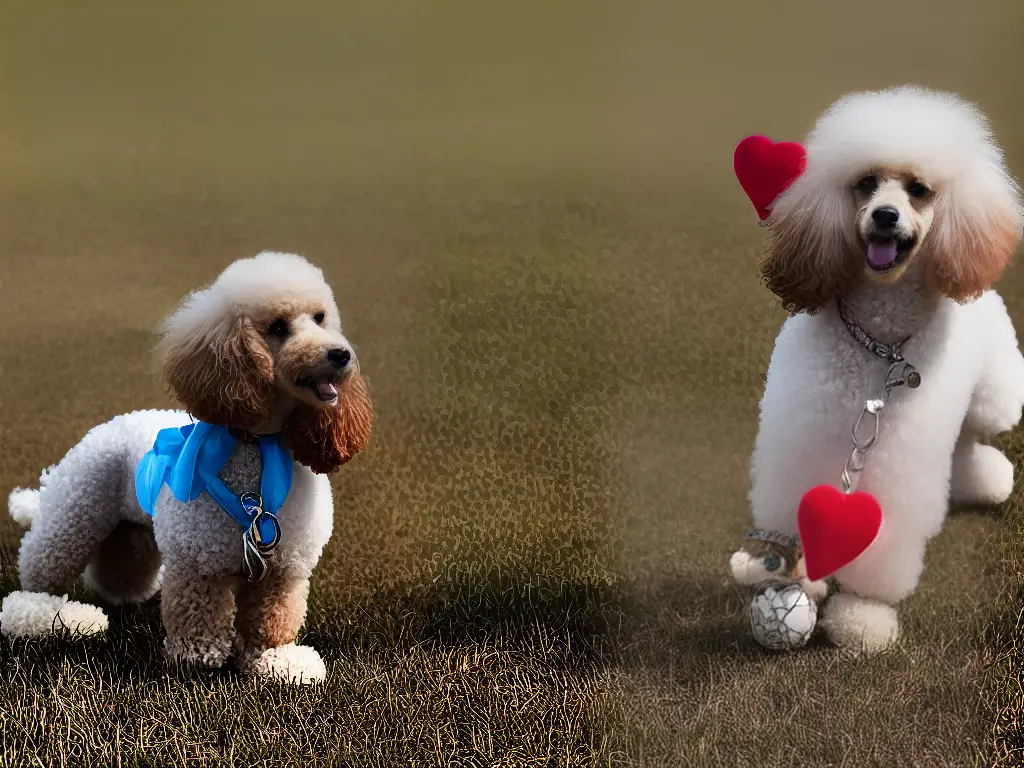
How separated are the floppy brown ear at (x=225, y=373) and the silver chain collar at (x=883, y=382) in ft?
1.92

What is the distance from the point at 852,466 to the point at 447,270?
0.55 metres

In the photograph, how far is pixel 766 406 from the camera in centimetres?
111

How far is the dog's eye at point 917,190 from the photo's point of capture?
974 mm

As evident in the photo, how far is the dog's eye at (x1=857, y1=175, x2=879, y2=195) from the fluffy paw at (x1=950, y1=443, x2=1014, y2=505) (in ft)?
0.99

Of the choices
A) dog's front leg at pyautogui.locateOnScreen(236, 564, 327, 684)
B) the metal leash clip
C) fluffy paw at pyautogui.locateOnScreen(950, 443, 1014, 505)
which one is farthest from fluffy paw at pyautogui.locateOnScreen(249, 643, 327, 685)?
fluffy paw at pyautogui.locateOnScreen(950, 443, 1014, 505)

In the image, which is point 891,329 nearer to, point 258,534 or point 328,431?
point 328,431

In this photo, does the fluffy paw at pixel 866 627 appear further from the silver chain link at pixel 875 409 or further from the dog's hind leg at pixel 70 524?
the dog's hind leg at pixel 70 524

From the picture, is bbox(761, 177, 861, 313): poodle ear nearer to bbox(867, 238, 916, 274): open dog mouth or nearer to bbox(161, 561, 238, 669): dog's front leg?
bbox(867, 238, 916, 274): open dog mouth

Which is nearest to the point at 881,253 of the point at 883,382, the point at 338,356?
the point at 883,382

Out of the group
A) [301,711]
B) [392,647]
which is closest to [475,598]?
[392,647]

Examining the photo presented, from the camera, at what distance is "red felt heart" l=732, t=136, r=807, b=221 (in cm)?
102

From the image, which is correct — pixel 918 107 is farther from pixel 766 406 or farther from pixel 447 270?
pixel 447 270

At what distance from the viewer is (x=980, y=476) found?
1.11 metres

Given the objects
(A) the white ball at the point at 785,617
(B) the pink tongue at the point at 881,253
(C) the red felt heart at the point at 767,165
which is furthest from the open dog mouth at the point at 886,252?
(A) the white ball at the point at 785,617
